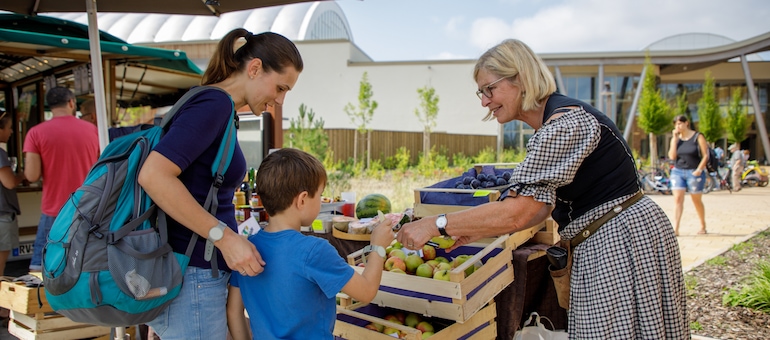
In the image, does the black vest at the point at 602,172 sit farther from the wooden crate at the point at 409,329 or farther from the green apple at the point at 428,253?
the green apple at the point at 428,253

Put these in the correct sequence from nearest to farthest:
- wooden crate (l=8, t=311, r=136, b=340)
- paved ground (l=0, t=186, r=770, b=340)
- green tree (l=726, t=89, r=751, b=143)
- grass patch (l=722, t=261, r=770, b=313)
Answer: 1. wooden crate (l=8, t=311, r=136, b=340)
2. grass patch (l=722, t=261, r=770, b=313)
3. paved ground (l=0, t=186, r=770, b=340)
4. green tree (l=726, t=89, r=751, b=143)

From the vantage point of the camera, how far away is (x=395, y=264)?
2.65m

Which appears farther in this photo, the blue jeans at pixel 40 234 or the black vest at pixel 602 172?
the blue jeans at pixel 40 234

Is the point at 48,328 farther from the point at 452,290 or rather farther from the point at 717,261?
the point at 717,261

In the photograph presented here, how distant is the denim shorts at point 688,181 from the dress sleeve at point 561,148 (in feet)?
24.5

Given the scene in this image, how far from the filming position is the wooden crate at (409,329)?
2412 mm

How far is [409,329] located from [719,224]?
394 inches

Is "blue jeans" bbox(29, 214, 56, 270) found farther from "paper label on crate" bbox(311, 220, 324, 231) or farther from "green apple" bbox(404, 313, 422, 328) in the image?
"green apple" bbox(404, 313, 422, 328)

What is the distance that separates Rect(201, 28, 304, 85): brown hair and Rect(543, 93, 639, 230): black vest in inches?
41.2

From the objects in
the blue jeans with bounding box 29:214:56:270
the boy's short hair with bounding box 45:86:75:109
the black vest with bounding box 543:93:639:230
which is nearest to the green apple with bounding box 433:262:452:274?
the black vest with bounding box 543:93:639:230

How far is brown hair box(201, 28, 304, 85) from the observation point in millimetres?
1806

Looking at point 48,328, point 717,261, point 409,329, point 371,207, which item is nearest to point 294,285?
point 409,329

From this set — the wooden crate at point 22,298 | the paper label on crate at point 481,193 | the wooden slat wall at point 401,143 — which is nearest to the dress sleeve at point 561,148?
the paper label on crate at point 481,193

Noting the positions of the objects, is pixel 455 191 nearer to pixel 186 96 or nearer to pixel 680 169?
pixel 186 96
